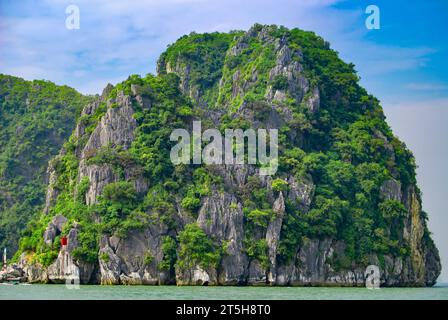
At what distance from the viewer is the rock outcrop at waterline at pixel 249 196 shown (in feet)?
132

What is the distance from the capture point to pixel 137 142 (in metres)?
44.8

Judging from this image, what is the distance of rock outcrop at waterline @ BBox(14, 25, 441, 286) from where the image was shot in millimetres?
40312

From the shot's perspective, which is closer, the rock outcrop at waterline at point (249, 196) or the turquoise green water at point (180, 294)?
the turquoise green water at point (180, 294)

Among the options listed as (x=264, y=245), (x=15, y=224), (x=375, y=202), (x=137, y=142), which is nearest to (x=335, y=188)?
(x=375, y=202)

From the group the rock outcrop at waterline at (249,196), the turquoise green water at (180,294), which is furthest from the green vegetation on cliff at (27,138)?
the turquoise green water at (180,294)

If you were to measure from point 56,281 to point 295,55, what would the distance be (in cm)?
1869

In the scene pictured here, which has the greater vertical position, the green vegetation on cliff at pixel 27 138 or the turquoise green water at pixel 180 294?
the green vegetation on cliff at pixel 27 138

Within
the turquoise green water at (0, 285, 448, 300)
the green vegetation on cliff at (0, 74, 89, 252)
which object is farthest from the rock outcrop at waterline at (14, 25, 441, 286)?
the green vegetation on cliff at (0, 74, 89, 252)

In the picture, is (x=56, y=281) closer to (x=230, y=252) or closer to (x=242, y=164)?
(x=230, y=252)

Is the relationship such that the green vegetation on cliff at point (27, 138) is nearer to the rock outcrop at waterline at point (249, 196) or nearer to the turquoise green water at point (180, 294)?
the rock outcrop at waterline at point (249, 196)

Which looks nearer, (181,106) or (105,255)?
(105,255)

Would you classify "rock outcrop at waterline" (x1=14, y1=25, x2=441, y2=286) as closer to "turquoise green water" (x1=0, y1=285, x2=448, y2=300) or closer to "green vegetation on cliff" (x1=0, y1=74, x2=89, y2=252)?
"turquoise green water" (x1=0, y1=285, x2=448, y2=300)

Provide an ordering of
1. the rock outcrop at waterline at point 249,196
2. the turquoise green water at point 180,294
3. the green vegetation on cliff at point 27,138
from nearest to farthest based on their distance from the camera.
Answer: the turquoise green water at point 180,294
the rock outcrop at waterline at point 249,196
the green vegetation on cliff at point 27,138

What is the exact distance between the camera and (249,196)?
4300 cm
